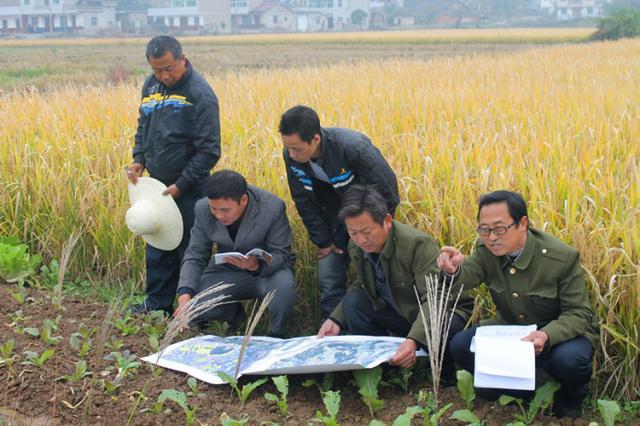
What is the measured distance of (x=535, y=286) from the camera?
11.0 ft

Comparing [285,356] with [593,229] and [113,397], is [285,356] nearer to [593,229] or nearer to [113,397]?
[113,397]

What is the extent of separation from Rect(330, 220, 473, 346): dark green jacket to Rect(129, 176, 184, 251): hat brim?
1.29 metres

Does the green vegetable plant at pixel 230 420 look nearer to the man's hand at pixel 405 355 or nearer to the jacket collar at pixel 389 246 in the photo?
the man's hand at pixel 405 355

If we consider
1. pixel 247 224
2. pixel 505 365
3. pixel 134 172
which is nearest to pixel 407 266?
pixel 505 365

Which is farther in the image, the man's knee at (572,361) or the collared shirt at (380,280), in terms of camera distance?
the collared shirt at (380,280)

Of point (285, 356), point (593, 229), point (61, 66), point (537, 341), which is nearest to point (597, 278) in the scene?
point (593, 229)

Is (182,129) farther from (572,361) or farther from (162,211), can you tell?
(572,361)

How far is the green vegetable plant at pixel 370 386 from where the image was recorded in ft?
11.1

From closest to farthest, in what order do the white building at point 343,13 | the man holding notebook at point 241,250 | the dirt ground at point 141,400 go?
the dirt ground at point 141,400 → the man holding notebook at point 241,250 → the white building at point 343,13

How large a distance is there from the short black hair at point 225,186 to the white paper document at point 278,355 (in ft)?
2.35

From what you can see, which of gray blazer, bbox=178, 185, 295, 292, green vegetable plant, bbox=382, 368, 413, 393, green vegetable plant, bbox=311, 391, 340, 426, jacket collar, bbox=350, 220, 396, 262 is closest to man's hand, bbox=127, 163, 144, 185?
gray blazer, bbox=178, 185, 295, 292

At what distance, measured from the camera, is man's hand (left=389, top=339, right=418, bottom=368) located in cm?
345

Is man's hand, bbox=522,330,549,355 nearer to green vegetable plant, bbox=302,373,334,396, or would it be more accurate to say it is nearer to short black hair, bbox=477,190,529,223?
short black hair, bbox=477,190,529,223

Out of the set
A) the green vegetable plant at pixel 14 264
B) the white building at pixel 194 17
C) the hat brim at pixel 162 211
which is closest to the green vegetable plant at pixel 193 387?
the hat brim at pixel 162 211
